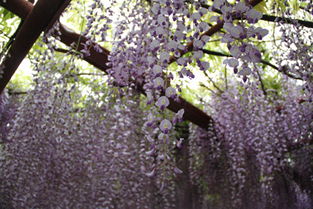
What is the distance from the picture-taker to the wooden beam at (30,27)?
163cm

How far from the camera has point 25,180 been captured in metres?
2.75

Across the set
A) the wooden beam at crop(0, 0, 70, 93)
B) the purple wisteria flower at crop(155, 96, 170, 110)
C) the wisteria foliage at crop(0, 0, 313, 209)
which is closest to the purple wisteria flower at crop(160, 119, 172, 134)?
the purple wisteria flower at crop(155, 96, 170, 110)

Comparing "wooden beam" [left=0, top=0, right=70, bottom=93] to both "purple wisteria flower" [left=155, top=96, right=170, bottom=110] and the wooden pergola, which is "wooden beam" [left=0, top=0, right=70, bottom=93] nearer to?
the wooden pergola

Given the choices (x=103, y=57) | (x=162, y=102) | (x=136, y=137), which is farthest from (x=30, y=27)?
(x=136, y=137)

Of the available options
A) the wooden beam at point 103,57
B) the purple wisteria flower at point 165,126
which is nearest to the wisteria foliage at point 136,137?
the wooden beam at point 103,57

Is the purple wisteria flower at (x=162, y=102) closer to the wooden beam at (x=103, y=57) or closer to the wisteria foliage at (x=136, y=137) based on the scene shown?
the wisteria foliage at (x=136, y=137)

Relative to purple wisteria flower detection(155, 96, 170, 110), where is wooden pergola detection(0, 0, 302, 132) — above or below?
above

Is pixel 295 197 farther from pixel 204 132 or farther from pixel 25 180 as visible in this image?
pixel 25 180

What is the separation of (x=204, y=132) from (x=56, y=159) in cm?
177

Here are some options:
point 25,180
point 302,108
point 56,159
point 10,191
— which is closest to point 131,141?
point 56,159

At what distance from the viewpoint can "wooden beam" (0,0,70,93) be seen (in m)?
1.63

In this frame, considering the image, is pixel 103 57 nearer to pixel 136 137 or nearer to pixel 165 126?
pixel 136 137

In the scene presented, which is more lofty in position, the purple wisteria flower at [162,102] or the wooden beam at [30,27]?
the wooden beam at [30,27]

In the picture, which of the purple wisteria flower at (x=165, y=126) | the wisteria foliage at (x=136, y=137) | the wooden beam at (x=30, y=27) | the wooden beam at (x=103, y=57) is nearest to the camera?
the purple wisteria flower at (x=165, y=126)
